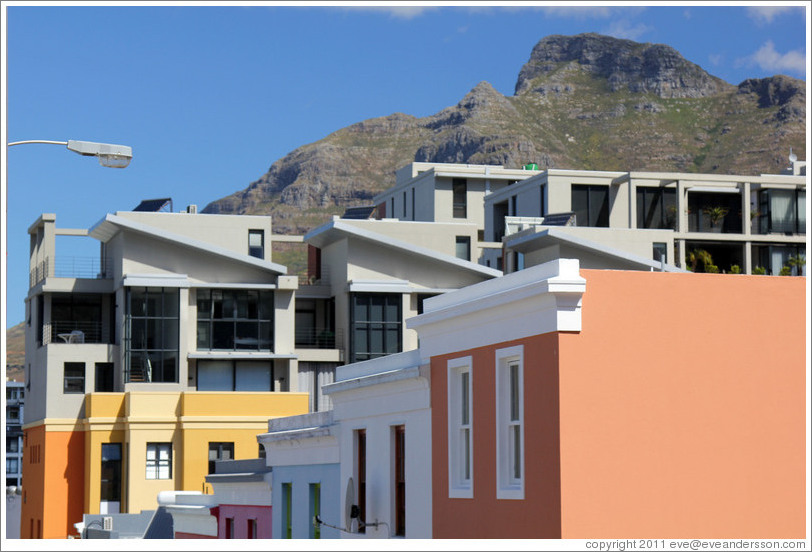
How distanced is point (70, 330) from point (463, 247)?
20554 millimetres

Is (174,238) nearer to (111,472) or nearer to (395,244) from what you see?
(395,244)

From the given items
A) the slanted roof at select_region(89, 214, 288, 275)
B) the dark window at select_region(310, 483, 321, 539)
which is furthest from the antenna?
the slanted roof at select_region(89, 214, 288, 275)

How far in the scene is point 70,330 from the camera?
6656 cm

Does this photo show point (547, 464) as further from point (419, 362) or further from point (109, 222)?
point (109, 222)

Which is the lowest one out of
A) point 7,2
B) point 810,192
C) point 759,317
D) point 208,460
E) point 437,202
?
point 208,460

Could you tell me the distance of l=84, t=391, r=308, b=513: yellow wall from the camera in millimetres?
59656

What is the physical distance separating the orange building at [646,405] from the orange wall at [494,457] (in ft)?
0.13

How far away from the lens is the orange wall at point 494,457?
2039cm

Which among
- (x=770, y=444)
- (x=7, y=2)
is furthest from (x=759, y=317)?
(x=7, y=2)

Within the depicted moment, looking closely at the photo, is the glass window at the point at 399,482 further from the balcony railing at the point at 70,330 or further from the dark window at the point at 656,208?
the dark window at the point at 656,208

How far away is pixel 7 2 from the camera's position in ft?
56.5

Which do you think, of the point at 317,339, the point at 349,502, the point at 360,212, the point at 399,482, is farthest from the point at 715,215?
the point at 399,482

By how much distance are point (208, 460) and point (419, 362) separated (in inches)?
1401

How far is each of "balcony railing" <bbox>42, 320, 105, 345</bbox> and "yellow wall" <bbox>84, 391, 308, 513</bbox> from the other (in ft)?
18.7
